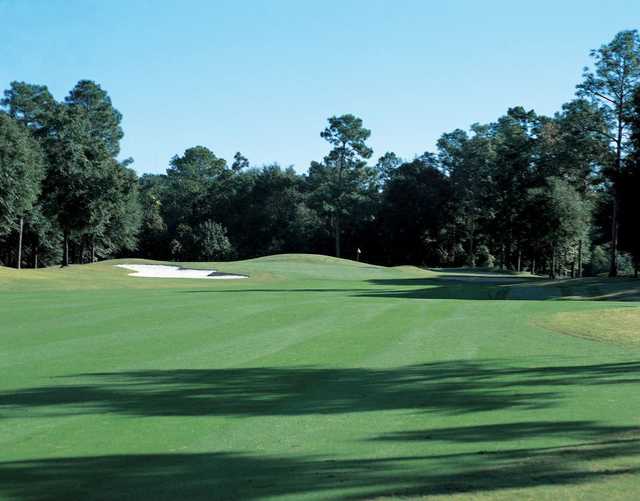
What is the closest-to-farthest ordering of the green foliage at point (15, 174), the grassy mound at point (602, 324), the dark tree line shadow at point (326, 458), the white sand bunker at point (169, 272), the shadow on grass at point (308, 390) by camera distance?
1. the dark tree line shadow at point (326, 458)
2. the shadow on grass at point (308, 390)
3. the grassy mound at point (602, 324)
4. the white sand bunker at point (169, 272)
5. the green foliage at point (15, 174)

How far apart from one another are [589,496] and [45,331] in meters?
13.4

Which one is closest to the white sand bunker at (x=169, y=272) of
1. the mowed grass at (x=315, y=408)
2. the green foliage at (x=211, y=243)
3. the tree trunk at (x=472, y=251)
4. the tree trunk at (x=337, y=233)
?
the mowed grass at (x=315, y=408)

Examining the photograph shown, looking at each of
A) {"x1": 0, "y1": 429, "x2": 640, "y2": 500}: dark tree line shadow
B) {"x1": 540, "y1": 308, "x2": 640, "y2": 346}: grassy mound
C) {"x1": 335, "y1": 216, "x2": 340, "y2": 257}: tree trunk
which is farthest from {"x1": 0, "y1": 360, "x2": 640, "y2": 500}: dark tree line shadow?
{"x1": 335, "y1": 216, "x2": 340, "y2": 257}: tree trunk

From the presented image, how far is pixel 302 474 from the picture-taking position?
573 centimetres

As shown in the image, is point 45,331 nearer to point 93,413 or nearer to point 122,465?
point 93,413

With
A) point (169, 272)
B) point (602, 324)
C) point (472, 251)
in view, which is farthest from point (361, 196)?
point (602, 324)

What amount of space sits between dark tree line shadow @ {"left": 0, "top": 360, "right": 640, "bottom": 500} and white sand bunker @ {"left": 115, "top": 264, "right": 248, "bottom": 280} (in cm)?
3486

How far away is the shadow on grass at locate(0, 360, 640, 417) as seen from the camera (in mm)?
8297

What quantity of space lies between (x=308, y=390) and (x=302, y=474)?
141 inches

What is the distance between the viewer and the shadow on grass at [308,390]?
8297mm

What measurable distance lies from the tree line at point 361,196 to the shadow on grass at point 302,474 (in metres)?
37.1

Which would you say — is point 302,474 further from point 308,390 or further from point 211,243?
point 211,243

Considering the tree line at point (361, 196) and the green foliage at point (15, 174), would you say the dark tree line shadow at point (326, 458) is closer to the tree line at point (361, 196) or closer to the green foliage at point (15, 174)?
the tree line at point (361, 196)

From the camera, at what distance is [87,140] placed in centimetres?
6116
